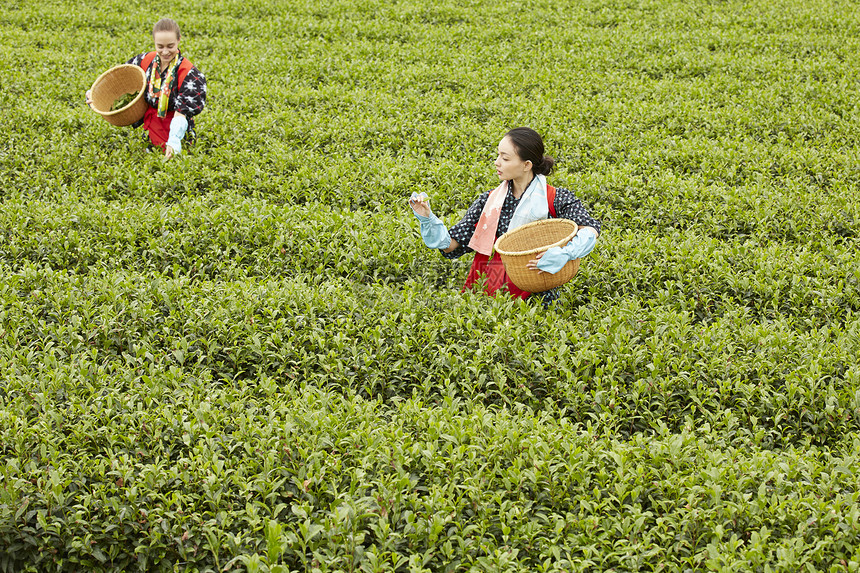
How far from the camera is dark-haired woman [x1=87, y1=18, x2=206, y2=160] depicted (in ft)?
22.7

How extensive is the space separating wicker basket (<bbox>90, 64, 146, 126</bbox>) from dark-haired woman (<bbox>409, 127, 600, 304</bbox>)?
13.3ft

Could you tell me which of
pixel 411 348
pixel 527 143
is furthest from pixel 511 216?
pixel 411 348

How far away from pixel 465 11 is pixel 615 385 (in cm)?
1166

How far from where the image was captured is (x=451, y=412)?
3.61 meters

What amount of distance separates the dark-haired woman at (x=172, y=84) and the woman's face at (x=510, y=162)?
3.91m

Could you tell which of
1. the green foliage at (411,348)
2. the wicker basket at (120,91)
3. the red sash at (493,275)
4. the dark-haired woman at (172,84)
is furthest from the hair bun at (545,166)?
the wicker basket at (120,91)

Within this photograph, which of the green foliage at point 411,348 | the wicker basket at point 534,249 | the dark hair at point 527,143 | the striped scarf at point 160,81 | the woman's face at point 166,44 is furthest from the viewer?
the striped scarf at point 160,81

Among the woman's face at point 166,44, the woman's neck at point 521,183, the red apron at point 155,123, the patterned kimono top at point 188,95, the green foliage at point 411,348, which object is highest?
the woman's face at point 166,44

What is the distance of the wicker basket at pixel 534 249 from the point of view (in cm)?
427

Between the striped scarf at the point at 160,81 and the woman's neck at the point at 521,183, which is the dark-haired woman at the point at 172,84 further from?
the woman's neck at the point at 521,183

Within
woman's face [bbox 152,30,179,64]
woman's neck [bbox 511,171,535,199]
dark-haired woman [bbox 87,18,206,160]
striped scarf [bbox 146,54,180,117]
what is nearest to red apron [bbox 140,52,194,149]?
dark-haired woman [bbox 87,18,206,160]

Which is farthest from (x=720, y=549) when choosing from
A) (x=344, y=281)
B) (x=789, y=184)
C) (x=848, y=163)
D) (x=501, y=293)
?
(x=848, y=163)

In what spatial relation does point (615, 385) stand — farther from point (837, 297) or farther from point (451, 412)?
point (837, 297)

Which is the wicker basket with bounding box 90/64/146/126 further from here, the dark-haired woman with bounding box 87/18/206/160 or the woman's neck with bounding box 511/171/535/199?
the woman's neck with bounding box 511/171/535/199
